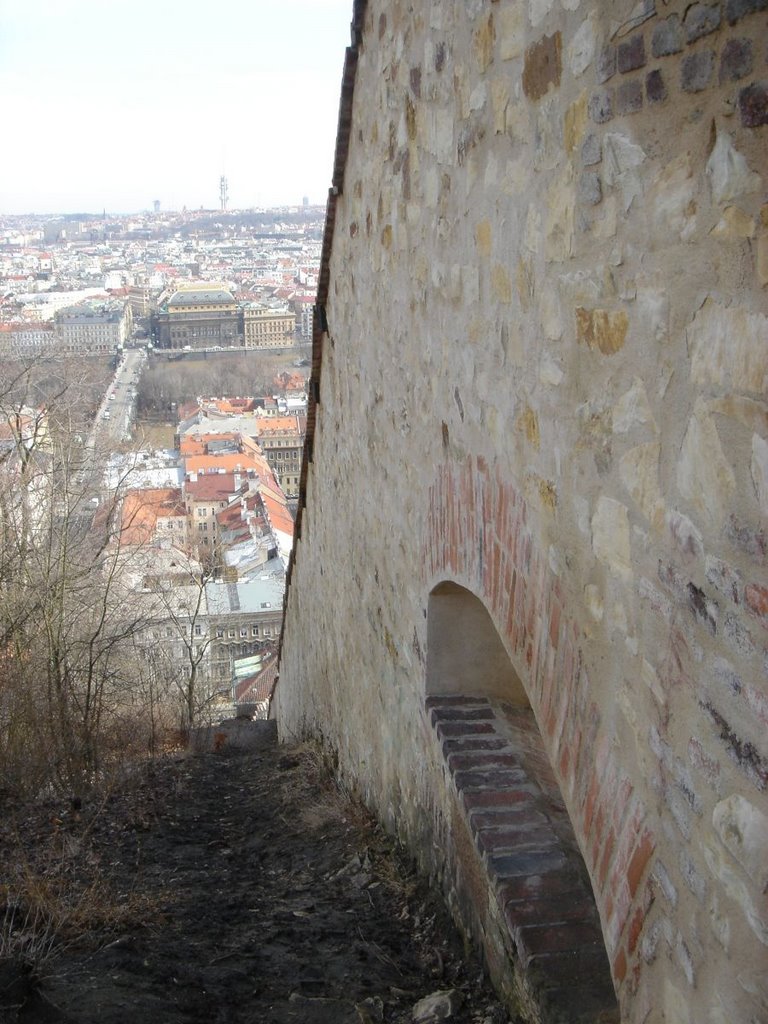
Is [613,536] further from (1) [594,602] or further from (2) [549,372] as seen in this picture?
(2) [549,372]

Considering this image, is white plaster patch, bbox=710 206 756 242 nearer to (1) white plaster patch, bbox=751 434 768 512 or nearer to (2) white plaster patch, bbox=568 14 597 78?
(1) white plaster patch, bbox=751 434 768 512

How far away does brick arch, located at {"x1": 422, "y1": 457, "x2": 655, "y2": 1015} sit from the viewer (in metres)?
1.86

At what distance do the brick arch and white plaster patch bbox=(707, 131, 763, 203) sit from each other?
968mm

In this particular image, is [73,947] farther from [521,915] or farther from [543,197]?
[543,197]

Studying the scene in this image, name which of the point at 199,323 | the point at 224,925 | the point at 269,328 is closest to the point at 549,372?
the point at 224,925

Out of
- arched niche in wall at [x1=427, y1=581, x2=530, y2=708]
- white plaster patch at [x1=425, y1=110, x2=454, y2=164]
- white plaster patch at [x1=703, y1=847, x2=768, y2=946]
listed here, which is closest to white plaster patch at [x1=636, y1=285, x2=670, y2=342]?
white plaster patch at [x1=703, y1=847, x2=768, y2=946]

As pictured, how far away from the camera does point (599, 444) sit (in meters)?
1.93

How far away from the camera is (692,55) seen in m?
1.50

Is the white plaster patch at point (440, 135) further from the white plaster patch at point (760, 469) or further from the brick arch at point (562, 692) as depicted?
the white plaster patch at point (760, 469)

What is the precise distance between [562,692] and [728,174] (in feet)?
3.84

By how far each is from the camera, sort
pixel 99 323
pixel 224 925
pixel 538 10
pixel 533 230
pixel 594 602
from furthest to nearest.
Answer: pixel 99 323 < pixel 224 925 < pixel 533 230 < pixel 538 10 < pixel 594 602

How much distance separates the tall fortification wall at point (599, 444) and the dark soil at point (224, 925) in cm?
30

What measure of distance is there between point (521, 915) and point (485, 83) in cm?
223

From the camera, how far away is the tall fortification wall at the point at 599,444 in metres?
1.44
